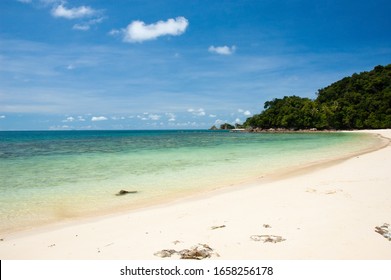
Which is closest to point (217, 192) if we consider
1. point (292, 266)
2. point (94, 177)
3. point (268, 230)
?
point (268, 230)

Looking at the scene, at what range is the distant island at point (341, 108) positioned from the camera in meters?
88.8

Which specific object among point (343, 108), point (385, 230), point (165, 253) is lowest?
point (165, 253)

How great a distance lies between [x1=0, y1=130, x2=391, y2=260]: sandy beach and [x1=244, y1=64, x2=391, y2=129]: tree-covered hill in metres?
92.6

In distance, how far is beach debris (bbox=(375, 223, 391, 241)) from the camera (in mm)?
4989

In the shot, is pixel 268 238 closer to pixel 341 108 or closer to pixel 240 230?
pixel 240 230

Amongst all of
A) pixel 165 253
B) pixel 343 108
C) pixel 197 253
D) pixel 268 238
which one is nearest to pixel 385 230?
pixel 268 238

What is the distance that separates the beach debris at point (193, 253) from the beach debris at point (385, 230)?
2.98m

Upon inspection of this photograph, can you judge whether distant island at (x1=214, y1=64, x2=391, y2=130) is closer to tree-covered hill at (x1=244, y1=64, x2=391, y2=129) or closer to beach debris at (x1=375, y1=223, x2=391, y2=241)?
tree-covered hill at (x1=244, y1=64, x2=391, y2=129)

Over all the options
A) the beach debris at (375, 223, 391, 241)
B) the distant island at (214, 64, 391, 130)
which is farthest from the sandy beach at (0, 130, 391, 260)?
the distant island at (214, 64, 391, 130)

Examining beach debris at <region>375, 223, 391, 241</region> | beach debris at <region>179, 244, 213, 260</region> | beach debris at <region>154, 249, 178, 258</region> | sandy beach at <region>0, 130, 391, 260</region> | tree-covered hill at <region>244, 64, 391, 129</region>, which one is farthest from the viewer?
tree-covered hill at <region>244, 64, 391, 129</region>

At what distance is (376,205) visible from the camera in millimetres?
7000

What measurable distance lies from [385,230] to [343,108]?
101 meters

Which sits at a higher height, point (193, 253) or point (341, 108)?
point (341, 108)

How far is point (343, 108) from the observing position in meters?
94.8
